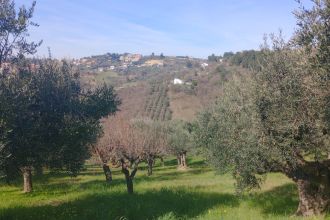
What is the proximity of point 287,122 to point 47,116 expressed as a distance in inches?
359

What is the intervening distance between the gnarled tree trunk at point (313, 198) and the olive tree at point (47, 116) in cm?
927

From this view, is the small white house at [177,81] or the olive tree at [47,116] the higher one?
the small white house at [177,81]

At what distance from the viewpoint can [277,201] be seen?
21.2 metres

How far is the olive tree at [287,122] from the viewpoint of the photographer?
1200cm

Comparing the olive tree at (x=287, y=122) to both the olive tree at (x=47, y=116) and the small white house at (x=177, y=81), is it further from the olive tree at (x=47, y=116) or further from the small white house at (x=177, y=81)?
the small white house at (x=177, y=81)

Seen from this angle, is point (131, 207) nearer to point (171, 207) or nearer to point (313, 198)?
point (171, 207)

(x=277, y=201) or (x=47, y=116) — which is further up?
(x=47, y=116)

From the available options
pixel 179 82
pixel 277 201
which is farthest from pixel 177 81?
pixel 277 201

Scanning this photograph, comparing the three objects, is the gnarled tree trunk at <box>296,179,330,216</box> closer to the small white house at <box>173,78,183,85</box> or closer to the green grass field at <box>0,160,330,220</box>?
the green grass field at <box>0,160,330,220</box>

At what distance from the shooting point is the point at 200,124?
46.0 m

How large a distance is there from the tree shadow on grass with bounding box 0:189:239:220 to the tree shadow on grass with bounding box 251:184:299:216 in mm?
1352

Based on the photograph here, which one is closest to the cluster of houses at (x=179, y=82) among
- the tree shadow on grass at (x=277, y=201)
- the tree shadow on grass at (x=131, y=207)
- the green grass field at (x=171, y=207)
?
the green grass field at (x=171, y=207)

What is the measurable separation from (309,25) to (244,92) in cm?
572

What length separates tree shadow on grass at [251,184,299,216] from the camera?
62.5 ft
